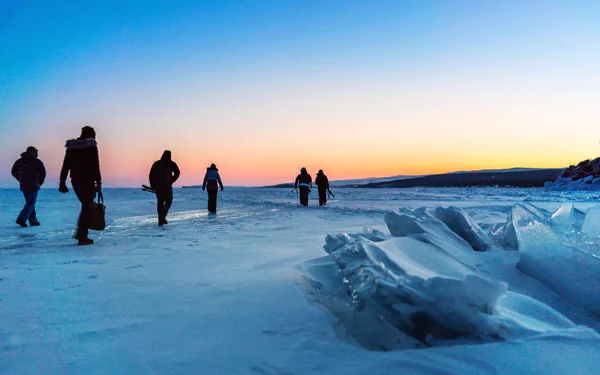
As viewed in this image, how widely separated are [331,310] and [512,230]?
2.52 meters

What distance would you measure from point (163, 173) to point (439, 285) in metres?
8.59

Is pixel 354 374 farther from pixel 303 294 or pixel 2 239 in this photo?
pixel 2 239

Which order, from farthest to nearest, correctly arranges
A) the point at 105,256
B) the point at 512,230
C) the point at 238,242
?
the point at 238,242 → the point at 105,256 → the point at 512,230

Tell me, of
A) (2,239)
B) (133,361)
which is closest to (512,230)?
(133,361)

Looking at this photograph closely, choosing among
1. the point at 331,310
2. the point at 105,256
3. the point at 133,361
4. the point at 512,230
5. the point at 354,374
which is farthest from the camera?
the point at 105,256

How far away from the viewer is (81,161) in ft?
18.8

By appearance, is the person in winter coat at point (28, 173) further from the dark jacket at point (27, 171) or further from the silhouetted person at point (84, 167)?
the silhouetted person at point (84, 167)

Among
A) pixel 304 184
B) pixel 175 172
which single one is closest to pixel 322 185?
pixel 304 184

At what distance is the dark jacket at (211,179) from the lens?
12.8 metres

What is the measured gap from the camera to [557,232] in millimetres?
2506

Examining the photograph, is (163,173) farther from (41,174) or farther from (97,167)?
(97,167)

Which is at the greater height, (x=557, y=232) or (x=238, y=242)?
(x=557, y=232)

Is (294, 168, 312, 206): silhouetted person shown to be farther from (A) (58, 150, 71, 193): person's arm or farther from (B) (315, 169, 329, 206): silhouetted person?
(A) (58, 150, 71, 193): person's arm

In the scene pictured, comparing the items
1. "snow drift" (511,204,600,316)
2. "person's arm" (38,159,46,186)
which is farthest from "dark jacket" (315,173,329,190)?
"snow drift" (511,204,600,316)
